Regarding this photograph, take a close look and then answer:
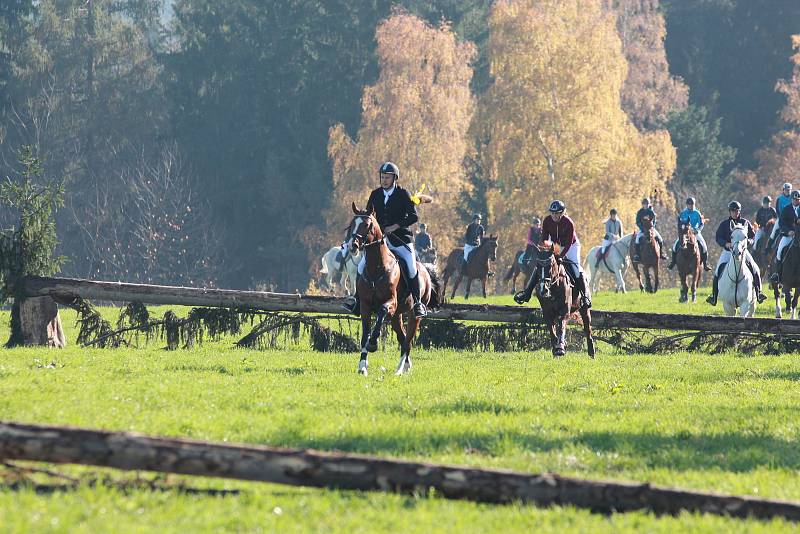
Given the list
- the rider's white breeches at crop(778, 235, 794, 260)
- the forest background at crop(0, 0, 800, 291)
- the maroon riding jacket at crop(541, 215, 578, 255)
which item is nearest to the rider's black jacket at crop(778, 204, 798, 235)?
the rider's white breeches at crop(778, 235, 794, 260)

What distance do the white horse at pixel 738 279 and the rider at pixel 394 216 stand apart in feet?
36.9

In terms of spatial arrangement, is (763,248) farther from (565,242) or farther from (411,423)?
(411,423)

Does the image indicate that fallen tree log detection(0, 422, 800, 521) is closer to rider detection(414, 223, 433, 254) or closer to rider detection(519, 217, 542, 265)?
rider detection(519, 217, 542, 265)

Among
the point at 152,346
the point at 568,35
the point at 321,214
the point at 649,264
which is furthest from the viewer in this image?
the point at 321,214

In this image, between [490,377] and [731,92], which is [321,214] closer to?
[731,92]

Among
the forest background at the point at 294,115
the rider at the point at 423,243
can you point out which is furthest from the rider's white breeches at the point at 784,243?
the forest background at the point at 294,115

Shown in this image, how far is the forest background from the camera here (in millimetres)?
66375

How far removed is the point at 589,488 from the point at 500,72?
2115 inches

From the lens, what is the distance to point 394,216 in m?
18.4

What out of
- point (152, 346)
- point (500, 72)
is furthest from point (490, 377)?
point (500, 72)

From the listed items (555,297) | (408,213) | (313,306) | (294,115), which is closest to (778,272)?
(555,297)

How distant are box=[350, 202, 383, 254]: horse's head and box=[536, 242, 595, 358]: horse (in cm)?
424

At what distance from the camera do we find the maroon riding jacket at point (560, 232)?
70.1 ft

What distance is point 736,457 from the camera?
10.8 metres
